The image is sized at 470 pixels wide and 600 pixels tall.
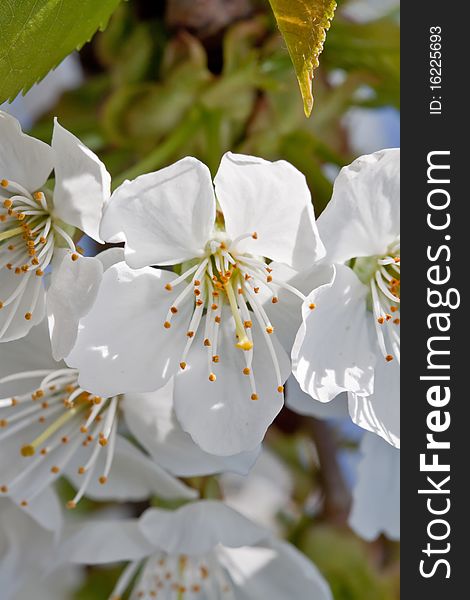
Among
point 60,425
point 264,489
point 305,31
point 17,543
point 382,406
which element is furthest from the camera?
point 264,489

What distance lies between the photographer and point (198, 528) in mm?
717

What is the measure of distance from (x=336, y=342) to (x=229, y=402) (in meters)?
0.08

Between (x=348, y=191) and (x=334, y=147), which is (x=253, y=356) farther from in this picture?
(x=334, y=147)

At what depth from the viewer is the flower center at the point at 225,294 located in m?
0.61

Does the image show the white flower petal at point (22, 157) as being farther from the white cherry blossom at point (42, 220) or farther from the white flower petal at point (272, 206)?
the white flower petal at point (272, 206)

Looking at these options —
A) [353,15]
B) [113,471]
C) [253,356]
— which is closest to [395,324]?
[253,356]

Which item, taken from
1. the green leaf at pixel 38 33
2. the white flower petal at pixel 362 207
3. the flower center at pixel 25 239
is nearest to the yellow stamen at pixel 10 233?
the flower center at pixel 25 239

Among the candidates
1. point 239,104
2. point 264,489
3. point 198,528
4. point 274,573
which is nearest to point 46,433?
point 198,528

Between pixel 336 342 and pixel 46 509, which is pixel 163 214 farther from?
pixel 46 509

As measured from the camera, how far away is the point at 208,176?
57 cm

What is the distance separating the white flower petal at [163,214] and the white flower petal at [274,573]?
30cm

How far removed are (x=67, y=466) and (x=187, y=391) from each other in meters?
0.20

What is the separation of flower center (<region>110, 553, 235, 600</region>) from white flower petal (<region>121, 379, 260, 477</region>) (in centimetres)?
12

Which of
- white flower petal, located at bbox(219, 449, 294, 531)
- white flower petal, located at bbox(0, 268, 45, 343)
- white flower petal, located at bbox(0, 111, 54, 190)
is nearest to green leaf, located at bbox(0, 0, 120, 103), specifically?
white flower petal, located at bbox(0, 111, 54, 190)
